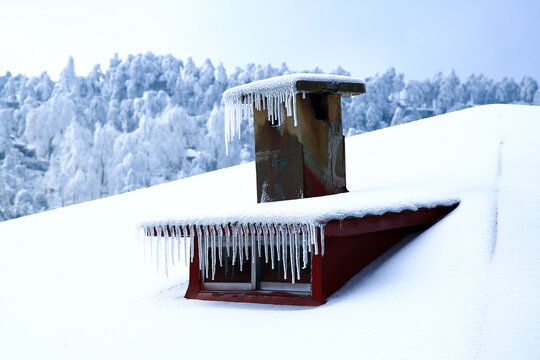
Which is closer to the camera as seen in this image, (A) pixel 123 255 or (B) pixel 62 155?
(A) pixel 123 255

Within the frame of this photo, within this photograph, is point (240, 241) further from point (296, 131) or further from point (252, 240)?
point (296, 131)

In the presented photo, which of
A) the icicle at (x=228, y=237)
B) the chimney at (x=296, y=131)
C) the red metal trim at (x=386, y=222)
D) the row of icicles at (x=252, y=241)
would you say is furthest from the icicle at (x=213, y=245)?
the chimney at (x=296, y=131)

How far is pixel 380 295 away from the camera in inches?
276

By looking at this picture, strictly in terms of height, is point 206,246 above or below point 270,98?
below

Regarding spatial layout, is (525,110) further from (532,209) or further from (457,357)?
(457,357)

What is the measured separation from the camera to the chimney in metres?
9.87

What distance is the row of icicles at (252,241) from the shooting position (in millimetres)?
7148

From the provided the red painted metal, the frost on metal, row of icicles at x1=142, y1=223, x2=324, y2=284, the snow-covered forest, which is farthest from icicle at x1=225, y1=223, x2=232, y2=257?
the snow-covered forest

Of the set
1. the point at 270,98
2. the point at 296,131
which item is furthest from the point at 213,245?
the point at 270,98

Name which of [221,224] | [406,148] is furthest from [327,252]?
[406,148]

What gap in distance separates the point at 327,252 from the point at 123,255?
7.28 meters

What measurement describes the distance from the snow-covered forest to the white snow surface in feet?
121

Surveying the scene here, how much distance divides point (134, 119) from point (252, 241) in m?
59.6

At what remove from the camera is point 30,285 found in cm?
1273
